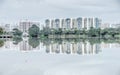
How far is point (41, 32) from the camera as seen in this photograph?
3309 cm

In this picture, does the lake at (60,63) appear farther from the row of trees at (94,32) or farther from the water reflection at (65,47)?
the row of trees at (94,32)

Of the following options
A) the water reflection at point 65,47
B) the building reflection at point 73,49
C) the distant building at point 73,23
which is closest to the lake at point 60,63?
the building reflection at point 73,49

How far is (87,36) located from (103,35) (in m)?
1.45

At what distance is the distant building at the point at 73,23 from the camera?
1572 inches

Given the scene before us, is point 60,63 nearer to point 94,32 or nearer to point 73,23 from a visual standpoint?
point 94,32

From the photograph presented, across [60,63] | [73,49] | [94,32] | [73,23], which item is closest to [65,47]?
[73,49]

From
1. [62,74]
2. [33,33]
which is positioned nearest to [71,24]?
[33,33]

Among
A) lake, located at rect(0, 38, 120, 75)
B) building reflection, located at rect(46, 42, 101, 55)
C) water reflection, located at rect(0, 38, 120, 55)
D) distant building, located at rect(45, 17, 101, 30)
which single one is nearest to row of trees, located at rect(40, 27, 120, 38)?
distant building, located at rect(45, 17, 101, 30)

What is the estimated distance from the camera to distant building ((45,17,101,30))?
3994 cm

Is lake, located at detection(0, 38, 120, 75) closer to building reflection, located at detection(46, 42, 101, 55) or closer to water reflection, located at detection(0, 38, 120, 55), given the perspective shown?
building reflection, located at detection(46, 42, 101, 55)

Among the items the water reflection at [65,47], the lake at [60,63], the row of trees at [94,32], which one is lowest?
the water reflection at [65,47]

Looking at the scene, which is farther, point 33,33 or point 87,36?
point 33,33

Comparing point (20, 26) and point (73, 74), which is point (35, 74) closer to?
point (73, 74)

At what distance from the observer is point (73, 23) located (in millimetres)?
40250
